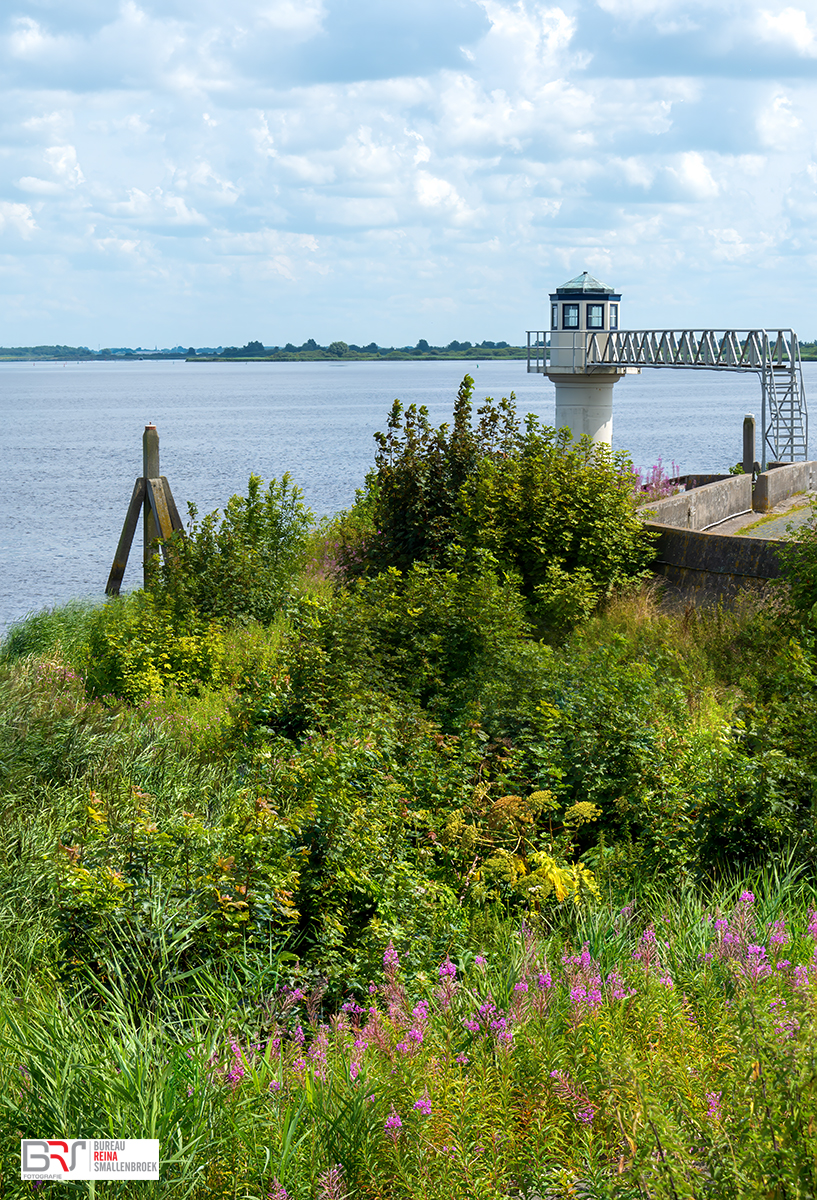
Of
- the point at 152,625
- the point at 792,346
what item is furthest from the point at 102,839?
the point at 792,346

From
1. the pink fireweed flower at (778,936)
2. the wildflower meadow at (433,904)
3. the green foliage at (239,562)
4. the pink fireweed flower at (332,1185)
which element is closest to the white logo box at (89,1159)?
the wildflower meadow at (433,904)

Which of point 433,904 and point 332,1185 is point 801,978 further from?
point 433,904

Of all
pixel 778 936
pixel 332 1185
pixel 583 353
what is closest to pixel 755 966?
pixel 778 936

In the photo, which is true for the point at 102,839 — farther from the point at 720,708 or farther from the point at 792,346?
the point at 792,346

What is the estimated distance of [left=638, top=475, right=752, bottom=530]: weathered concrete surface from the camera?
1456 cm

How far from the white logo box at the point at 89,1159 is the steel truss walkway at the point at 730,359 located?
36.7 m

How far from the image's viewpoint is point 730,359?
4497cm

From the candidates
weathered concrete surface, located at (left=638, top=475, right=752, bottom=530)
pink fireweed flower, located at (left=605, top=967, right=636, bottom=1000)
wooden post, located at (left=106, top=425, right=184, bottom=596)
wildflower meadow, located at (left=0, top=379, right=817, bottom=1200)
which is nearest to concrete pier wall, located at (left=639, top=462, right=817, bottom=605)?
weathered concrete surface, located at (left=638, top=475, right=752, bottom=530)

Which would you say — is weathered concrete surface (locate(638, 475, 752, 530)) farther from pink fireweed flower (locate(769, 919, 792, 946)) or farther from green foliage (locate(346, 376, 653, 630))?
pink fireweed flower (locate(769, 919, 792, 946))

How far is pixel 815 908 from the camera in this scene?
512cm

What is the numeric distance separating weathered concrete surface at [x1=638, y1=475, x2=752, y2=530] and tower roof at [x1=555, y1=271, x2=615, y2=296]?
93.3 feet

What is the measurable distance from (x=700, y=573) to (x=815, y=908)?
26.3 ft

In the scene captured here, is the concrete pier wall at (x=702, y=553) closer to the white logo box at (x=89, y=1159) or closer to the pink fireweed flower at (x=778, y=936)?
the pink fireweed flower at (x=778, y=936)

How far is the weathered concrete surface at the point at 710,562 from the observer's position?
40.0 feet
